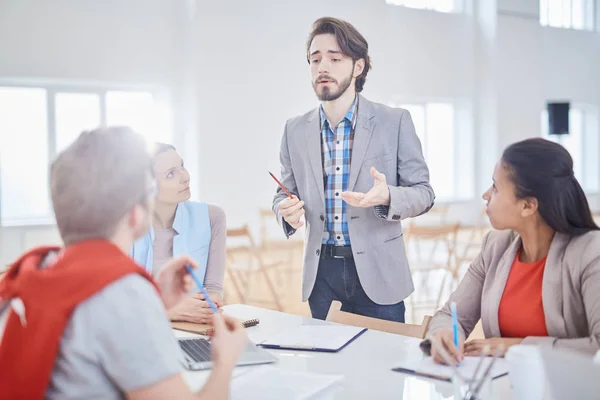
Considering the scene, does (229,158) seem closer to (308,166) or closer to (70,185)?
(308,166)

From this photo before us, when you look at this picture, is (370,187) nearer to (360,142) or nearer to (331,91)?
(360,142)

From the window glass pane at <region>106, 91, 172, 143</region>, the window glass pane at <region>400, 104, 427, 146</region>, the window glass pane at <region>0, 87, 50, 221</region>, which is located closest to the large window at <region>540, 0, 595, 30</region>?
the window glass pane at <region>400, 104, 427, 146</region>

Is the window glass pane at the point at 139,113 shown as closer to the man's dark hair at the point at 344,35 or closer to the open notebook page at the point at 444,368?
the man's dark hair at the point at 344,35

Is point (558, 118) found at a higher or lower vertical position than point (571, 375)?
higher

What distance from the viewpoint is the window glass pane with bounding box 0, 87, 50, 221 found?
7.41m

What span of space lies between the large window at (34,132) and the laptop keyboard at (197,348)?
5812mm

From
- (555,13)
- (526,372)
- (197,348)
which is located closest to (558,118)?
(555,13)

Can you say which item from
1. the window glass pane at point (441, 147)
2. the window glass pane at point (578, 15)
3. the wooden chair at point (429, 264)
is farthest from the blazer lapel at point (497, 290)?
the window glass pane at point (578, 15)

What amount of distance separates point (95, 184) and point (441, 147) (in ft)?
35.0

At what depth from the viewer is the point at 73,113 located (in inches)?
307

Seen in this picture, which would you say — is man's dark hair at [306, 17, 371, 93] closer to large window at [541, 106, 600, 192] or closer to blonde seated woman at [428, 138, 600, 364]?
blonde seated woman at [428, 138, 600, 364]

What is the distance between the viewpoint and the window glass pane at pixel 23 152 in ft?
24.3

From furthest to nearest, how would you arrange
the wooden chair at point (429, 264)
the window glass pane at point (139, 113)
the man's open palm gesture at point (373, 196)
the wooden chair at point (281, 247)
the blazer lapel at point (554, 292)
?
1. the window glass pane at point (139, 113)
2. the wooden chair at point (281, 247)
3. the wooden chair at point (429, 264)
4. the man's open palm gesture at point (373, 196)
5. the blazer lapel at point (554, 292)

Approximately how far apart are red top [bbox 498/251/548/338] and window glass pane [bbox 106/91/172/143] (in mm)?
6640
